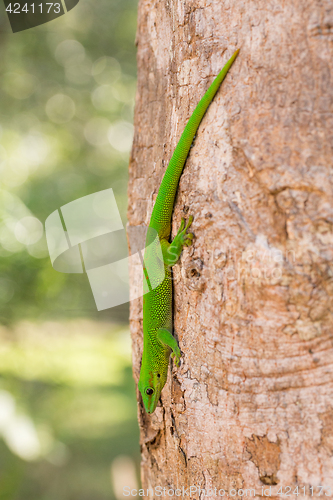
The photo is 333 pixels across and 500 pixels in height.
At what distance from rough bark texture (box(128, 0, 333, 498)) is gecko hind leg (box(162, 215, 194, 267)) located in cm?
4

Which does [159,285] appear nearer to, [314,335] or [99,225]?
[314,335]

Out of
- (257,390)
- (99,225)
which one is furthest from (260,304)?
(99,225)

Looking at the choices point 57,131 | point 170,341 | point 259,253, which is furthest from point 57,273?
point 259,253

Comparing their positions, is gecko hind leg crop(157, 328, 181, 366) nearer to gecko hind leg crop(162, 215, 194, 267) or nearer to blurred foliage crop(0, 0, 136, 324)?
gecko hind leg crop(162, 215, 194, 267)

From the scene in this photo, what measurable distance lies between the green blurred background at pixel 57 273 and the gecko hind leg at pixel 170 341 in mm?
3009

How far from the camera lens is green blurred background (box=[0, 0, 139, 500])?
3.95 metres

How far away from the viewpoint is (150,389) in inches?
57.9

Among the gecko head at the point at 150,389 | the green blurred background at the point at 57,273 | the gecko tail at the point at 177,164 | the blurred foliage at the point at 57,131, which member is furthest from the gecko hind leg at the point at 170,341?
the blurred foliage at the point at 57,131

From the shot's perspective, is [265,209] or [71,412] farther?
[71,412]

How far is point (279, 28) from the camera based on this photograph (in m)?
1.01

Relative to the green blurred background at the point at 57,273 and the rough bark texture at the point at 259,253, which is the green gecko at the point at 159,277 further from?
the green blurred background at the point at 57,273

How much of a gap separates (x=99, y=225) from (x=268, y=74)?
3149 millimetres

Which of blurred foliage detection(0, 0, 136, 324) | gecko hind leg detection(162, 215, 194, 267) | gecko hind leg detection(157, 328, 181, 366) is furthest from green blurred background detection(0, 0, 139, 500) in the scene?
gecko hind leg detection(162, 215, 194, 267)

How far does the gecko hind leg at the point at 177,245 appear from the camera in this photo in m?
1.16
